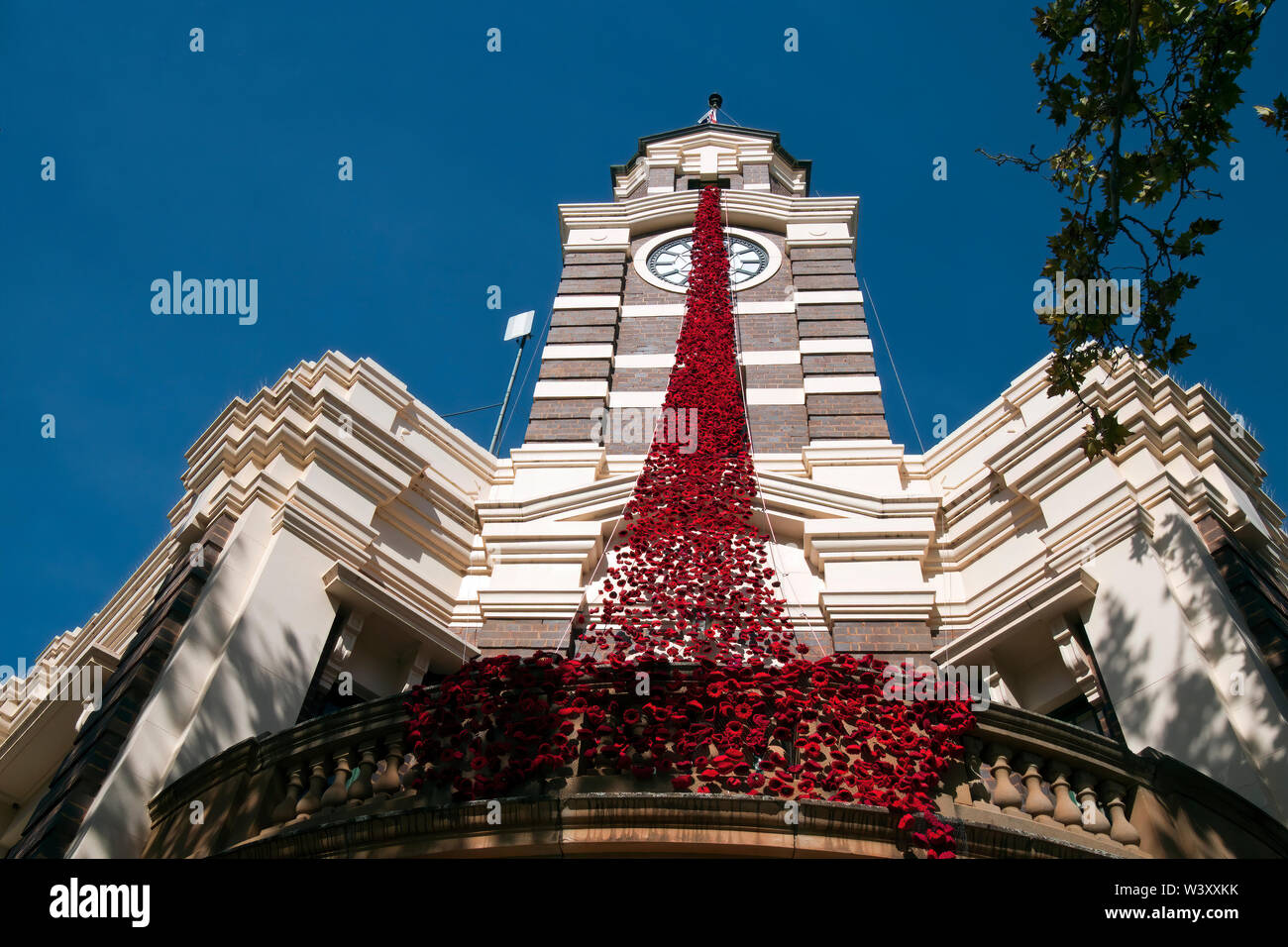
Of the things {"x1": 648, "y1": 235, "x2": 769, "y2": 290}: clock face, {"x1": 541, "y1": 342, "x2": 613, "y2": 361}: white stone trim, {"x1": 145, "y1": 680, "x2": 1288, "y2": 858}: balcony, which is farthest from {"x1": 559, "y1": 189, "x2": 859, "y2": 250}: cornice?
{"x1": 145, "y1": 680, "x2": 1288, "y2": 858}: balcony

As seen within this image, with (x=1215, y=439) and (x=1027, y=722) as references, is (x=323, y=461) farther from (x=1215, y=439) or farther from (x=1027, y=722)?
(x=1215, y=439)

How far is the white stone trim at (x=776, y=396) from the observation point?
67.2 ft

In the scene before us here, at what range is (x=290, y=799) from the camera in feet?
35.5

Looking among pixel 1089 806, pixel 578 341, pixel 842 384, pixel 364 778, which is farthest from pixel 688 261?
pixel 1089 806

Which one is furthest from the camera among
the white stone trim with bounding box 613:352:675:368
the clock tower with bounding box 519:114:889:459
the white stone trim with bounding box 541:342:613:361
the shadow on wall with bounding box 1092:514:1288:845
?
the white stone trim with bounding box 541:342:613:361

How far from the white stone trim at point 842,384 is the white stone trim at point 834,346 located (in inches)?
30.6

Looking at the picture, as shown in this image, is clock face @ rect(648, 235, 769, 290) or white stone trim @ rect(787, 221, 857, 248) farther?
white stone trim @ rect(787, 221, 857, 248)

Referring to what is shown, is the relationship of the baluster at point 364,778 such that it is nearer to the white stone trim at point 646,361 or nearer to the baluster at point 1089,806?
the baluster at point 1089,806

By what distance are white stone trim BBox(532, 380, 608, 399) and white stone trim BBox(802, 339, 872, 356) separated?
3.57 metres

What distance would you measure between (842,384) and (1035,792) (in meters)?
10.8

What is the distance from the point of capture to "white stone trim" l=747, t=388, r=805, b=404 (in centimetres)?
2047

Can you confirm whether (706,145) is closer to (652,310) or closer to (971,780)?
(652,310)

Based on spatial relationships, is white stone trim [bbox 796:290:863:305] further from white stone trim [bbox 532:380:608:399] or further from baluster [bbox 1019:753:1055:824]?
baluster [bbox 1019:753:1055:824]

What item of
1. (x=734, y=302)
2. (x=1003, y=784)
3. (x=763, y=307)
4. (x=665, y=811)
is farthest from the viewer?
(x=734, y=302)
